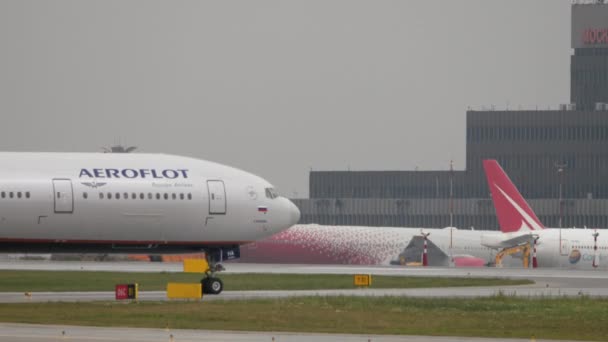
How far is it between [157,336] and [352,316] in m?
11.1

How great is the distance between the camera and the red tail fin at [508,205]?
12475 cm

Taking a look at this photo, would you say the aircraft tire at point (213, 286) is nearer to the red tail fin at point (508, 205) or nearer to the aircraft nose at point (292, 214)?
the aircraft nose at point (292, 214)

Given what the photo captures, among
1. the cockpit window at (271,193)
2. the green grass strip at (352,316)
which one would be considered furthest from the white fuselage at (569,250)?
the green grass strip at (352,316)

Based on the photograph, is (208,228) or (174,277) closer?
(208,228)

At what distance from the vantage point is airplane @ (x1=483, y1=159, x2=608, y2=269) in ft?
392

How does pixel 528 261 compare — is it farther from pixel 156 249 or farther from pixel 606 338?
pixel 606 338

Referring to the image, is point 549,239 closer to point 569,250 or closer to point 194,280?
point 569,250

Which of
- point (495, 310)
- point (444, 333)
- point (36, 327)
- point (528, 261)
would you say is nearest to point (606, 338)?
point (444, 333)

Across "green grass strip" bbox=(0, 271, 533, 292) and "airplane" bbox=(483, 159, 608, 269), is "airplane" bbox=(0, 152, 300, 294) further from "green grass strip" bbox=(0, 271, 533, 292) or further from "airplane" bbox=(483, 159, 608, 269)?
"airplane" bbox=(483, 159, 608, 269)

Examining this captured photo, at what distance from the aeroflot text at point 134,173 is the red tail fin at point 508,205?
66928 millimetres

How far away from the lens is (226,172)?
62594 mm

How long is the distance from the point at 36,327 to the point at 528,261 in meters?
84.0

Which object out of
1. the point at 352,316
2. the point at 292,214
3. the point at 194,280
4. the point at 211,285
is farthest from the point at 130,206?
the point at 194,280

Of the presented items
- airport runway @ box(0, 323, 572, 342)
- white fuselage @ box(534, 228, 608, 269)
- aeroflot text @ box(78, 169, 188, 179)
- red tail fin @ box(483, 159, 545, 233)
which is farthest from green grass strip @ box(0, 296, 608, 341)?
red tail fin @ box(483, 159, 545, 233)
